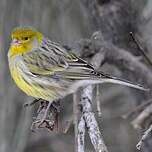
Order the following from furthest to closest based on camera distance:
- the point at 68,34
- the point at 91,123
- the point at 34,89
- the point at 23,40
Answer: the point at 68,34, the point at 23,40, the point at 34,89, the point at 91,123

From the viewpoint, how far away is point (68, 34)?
5938 mm

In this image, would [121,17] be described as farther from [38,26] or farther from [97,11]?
[38,26]

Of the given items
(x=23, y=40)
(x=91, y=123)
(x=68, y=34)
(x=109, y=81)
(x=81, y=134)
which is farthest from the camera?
(x=68, y=34)

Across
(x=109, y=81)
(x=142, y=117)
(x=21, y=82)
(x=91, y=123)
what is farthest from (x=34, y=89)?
(x=91, y=123)

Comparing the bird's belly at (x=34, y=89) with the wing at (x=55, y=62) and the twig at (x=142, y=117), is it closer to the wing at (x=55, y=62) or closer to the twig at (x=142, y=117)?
the wing at (x=55, y=62)

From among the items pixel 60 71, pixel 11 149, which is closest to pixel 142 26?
pixel 60 71

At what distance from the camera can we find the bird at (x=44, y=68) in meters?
4.68

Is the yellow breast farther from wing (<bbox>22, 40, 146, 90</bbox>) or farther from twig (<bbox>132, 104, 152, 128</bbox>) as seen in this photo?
twig (<bbox>132, 104, 152, 128</bbox>)

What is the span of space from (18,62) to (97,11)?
988mm

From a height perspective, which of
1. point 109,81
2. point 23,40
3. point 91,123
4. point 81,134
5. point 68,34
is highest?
point 68,34

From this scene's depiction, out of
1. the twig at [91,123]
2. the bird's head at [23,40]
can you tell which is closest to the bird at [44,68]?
the bird's head at [23,40]

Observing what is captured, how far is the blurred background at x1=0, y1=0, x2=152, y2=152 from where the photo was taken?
5.04m

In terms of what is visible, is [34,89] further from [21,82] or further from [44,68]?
[44,68]

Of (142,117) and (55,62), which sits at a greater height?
(55,62)
